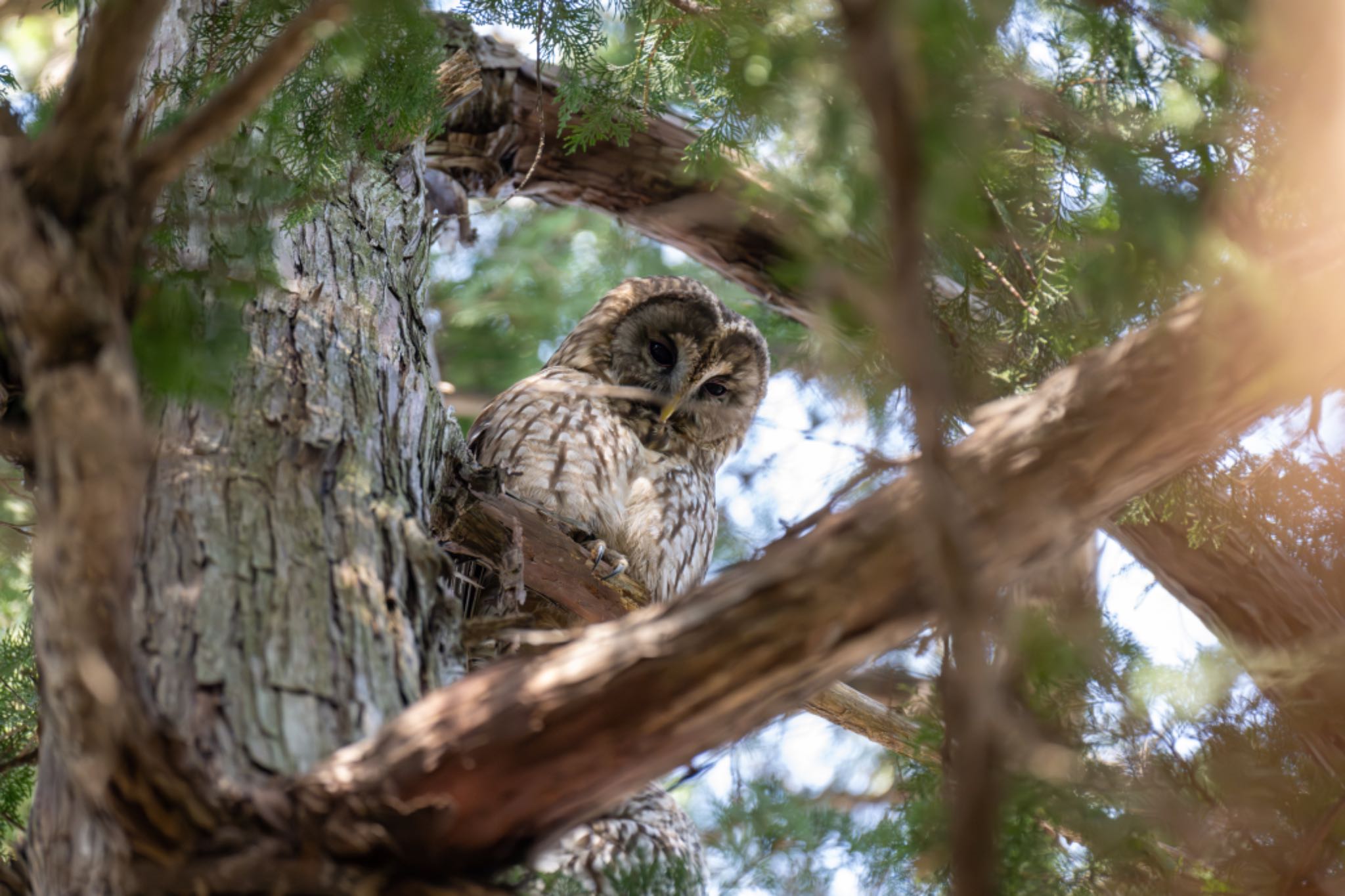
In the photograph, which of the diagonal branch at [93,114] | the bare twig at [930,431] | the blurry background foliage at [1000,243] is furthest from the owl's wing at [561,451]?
the bare twig at [930,431]

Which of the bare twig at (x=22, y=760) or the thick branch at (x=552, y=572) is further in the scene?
the thick branch at (x=552, y=572)

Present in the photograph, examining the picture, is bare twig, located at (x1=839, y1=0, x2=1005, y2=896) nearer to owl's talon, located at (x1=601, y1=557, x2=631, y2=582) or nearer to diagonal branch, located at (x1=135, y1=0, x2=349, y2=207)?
diagonal branch, located at (x1=135, y1=0, x2=349, y2=207)

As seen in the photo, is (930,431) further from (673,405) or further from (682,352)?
(682,352)

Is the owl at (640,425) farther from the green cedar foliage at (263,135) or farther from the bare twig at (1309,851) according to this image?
the bare twig at (1309,851)

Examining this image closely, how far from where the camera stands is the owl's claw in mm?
3645

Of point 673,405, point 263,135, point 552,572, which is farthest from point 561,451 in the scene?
point 263,135

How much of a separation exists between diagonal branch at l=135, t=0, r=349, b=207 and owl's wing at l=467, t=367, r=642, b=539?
7.38 ft

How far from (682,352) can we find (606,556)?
124 centimetres

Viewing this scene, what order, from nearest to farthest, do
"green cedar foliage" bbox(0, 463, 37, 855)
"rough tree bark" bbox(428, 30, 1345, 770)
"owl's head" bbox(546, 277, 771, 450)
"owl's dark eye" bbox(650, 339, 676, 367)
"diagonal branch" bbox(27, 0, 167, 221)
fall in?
"diagonal branch" bbox(27, 0, 167, 221) → "green cedar foliage" bbox(0, 463, 37, 855) → "rough tree bark" bbox(428, 30, 1345, 770) → "owl's head" bbox(546, 277, 771, 450) → "owl's dark eye" bbox(650, 339, 676, 367)

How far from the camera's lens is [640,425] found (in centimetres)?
450

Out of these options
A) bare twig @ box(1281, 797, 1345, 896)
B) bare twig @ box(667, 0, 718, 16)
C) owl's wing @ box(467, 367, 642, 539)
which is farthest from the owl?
bare twig @ box(1281, 797, 1345, 896)

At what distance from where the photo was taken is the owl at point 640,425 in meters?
3.95

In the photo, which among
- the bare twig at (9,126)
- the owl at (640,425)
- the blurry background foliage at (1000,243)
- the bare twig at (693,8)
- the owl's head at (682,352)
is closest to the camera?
the bare twig at (9,126)

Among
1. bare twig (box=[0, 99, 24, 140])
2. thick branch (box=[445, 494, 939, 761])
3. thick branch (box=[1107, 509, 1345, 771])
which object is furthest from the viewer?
thick branch (box=[445, 494, 939, 761])
